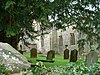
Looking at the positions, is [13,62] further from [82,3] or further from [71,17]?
[82,3]

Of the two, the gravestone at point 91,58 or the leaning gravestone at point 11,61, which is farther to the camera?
the leaning gravestone at point 11,61

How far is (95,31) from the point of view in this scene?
14.4 meters

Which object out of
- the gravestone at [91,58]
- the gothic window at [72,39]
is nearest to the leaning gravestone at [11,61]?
the gravestone at [91,58]

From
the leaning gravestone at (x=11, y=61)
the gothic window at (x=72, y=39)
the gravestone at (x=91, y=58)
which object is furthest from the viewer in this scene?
the gothic window at (x=72, y=39)

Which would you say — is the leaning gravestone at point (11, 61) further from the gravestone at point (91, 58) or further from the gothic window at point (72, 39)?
the gothic window at point (72, 39)

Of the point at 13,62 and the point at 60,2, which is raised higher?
the point at 60,2

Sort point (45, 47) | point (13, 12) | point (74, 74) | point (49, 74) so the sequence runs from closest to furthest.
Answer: point (74, 74), point (49, 74), point (13, 12), point (45, 47)

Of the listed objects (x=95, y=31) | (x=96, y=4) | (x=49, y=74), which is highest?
(x=96, y=4)

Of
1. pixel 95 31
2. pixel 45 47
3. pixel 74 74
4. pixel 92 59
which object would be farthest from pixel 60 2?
pixel 45 47

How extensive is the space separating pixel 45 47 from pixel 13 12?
26.2 m

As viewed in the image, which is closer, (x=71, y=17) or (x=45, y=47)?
(x=71, y=17)

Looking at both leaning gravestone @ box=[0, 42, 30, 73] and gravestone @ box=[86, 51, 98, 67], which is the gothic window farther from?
gravestone @ box=[86, 51, 98, 67]

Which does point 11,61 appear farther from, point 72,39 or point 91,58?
point 72,39

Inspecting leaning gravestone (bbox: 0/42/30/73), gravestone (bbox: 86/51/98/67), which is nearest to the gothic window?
leaning gravestone (bbox: 0/42/30/73)
